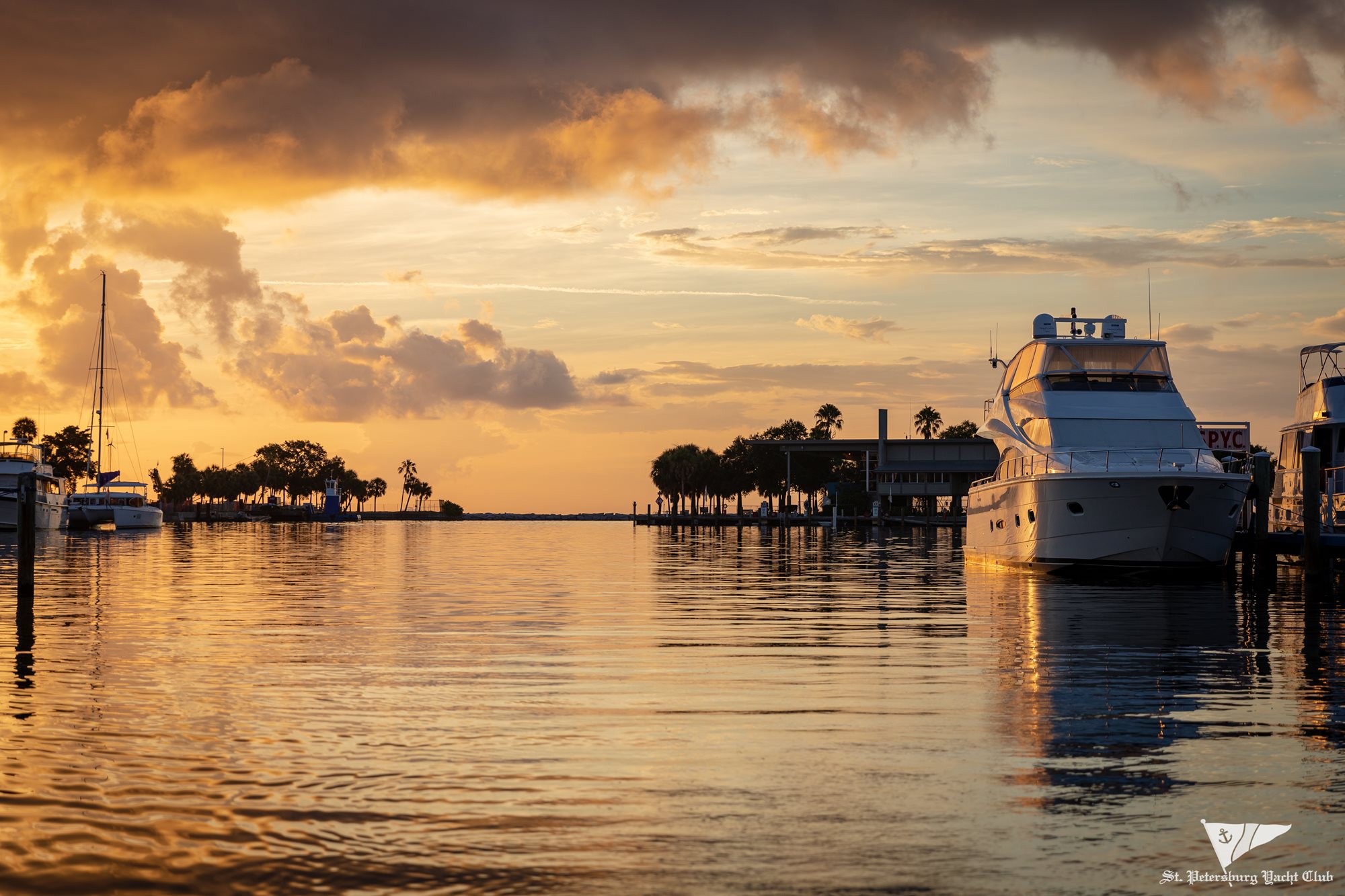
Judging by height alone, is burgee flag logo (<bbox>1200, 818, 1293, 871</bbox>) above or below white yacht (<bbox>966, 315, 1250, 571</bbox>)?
below

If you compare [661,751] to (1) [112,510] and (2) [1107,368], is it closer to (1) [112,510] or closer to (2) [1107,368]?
(2) [1107,368]

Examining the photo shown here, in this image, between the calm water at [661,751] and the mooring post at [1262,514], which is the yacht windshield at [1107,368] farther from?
the calm water at [661,751]

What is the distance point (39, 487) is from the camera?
93.3 metres

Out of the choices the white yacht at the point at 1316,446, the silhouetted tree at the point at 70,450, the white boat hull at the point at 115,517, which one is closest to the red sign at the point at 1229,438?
the white yacht at the point at 1316,446

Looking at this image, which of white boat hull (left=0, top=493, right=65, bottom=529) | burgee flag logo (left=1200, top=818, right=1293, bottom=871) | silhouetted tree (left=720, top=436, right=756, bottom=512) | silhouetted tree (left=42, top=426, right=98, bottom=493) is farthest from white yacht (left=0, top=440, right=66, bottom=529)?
silhouetted tree (left=720, top=436, right=756, bottom=512)

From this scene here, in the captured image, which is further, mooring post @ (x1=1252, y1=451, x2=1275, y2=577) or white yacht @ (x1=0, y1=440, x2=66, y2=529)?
white yacht @ (x1=0, y1=440, x2=66, y2=529)

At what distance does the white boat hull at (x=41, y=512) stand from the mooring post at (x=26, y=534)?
205ft

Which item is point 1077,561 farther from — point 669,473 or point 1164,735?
point 669,473

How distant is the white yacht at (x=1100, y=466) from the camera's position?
Answer: 34.0 m

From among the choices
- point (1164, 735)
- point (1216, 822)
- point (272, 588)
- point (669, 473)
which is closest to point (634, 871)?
point (1216, 822)

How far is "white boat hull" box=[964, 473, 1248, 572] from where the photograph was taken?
33625 millimetres

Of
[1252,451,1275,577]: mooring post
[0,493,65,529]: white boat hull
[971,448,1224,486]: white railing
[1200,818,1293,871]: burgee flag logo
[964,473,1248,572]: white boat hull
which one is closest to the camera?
[1200,818,1293,871]: burgee flag logo

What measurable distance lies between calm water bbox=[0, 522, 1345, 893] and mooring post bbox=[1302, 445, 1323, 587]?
28.8 ft

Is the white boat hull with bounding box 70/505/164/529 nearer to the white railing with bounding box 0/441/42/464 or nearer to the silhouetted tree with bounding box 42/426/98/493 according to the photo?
the white railing with bounding box 0/441/42/464
